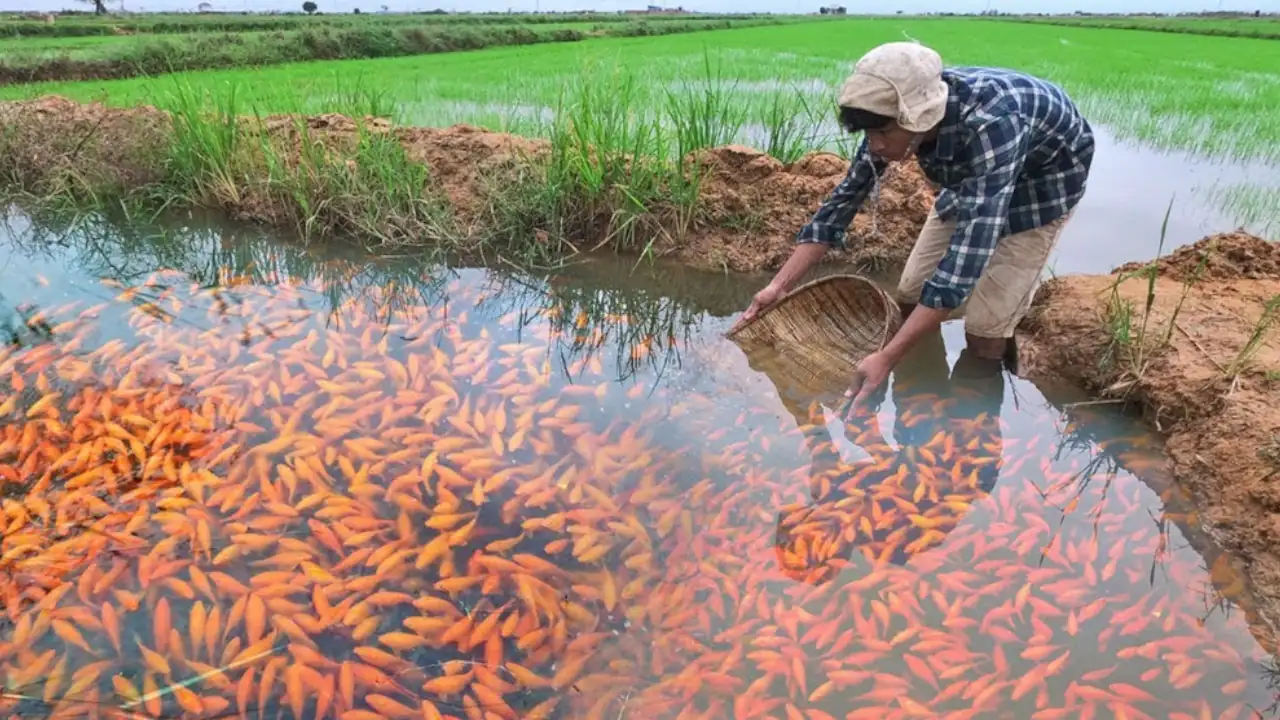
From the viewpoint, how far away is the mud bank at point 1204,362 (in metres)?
2.50

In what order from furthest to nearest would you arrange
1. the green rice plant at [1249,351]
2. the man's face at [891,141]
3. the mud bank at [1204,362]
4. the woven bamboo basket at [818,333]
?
the woven bamboo basket at [818,333] < the green rice plant at [1249,351] < the mud bank at [1204,362] < the man's face at [891,141]

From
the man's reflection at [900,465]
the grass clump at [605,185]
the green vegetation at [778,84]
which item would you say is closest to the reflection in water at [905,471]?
the man's reflection at [900,465]

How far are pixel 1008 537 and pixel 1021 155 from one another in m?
1.28

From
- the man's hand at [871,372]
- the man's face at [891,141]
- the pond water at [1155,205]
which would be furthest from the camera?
the pond water at [1155,205]

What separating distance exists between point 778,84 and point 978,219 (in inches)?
300

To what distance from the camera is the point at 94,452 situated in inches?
111

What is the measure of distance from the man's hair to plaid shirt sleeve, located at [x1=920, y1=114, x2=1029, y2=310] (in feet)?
1.10

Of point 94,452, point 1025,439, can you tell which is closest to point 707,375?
point 1025,439

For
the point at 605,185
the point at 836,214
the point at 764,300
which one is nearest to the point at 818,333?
the point at 764,300

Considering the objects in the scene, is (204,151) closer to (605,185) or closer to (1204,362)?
(605,185)

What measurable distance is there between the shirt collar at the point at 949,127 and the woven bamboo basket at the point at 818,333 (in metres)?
0.91

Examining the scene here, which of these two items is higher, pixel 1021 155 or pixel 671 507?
pixel 1021 155

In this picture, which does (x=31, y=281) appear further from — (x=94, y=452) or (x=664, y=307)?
(x=664, y=307)

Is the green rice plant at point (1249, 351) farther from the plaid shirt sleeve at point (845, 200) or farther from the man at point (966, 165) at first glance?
the plaid shirt sleeve at point (845, 200)
